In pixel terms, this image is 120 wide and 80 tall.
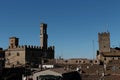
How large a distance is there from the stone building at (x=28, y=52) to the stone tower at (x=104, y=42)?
15089 mm

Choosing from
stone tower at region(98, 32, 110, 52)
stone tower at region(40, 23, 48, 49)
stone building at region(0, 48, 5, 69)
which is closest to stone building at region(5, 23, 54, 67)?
stone tower at region(40, 23, 48, 49)

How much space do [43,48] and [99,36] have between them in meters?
16.6

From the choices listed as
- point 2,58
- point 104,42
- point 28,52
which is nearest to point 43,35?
point 28,52

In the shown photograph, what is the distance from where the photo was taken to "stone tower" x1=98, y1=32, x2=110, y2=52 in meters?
86.5

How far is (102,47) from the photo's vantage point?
8700 cm

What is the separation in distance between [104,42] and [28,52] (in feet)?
67.1

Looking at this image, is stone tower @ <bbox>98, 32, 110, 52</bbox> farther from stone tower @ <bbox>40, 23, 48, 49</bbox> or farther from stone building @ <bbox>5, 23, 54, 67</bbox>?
stone tower @ <bbox>40, 23, 48, 49</bbox>

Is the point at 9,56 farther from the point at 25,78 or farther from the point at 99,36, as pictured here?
the point at 25,78

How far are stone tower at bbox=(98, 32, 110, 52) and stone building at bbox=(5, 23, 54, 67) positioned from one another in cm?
1509

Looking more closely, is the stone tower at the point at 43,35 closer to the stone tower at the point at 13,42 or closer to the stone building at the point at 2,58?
the stone tower at the point at 13,42

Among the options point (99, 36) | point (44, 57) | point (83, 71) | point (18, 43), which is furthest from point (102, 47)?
point (83, 71)

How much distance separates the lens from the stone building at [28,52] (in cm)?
8856

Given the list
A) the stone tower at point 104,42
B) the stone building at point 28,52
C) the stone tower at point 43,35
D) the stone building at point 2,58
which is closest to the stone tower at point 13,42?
the stone building at point 28,52

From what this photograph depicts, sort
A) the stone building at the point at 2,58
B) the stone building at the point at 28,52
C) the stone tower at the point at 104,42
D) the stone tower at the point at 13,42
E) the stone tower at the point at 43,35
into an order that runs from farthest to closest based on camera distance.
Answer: the stone tower at the point at 43,35
the stone tower at the point at 13,42
the stone building at the point at 28,52
the stone tower at the point at 104,42
the stone building at the point at 2,58
